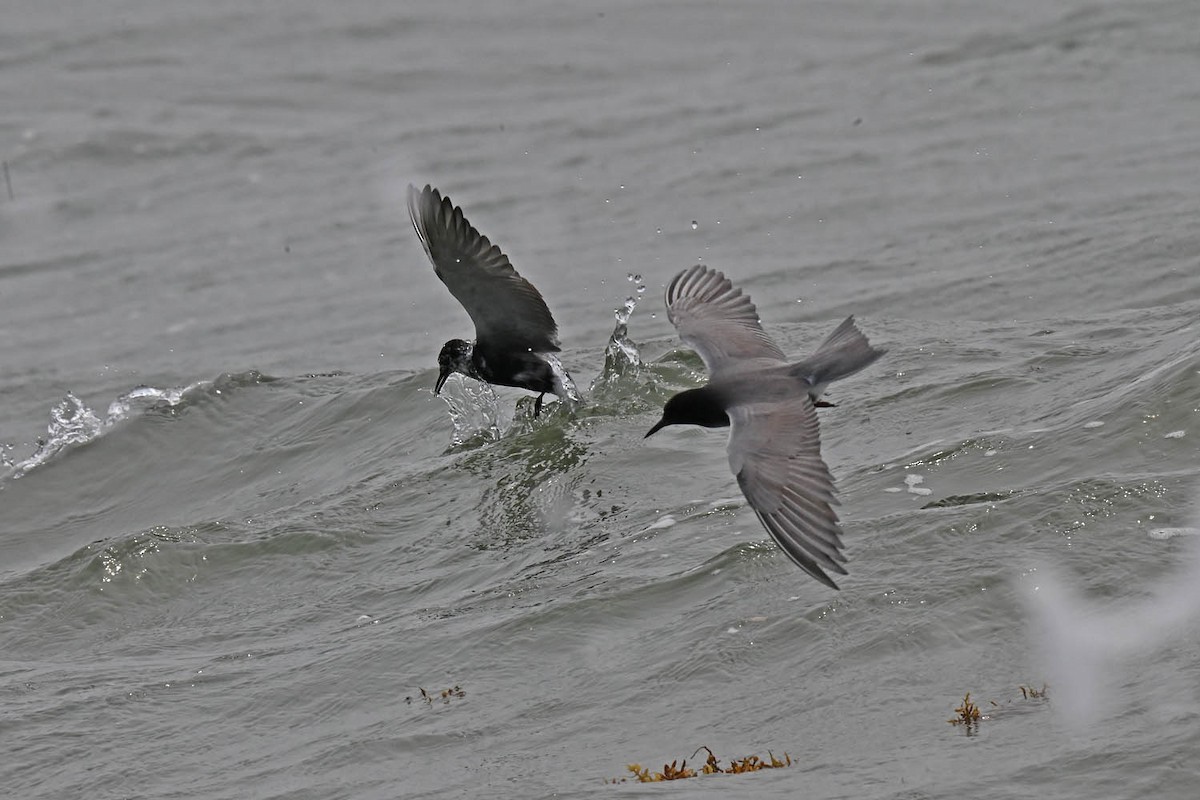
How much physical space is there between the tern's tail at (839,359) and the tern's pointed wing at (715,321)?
1.96ft

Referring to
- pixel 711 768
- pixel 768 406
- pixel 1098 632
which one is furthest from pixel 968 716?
pixel 768 406

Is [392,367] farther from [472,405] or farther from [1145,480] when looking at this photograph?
[1145,480]

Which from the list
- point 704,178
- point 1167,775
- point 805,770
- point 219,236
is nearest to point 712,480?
point 805,770

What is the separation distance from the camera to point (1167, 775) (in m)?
4.16

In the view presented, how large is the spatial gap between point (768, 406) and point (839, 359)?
0.33 metres

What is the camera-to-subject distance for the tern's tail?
6.43m

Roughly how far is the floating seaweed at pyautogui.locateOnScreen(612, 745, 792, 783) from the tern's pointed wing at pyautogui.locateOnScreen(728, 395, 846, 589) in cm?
74

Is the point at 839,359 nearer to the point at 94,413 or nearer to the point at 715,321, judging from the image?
the point at 715,321

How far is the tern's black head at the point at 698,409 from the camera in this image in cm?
680

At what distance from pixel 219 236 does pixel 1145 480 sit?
959 centimetres

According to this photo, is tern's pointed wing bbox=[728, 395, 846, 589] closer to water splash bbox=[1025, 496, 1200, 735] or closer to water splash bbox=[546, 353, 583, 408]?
water splash bbox=[1025, 496, 1200, 735]

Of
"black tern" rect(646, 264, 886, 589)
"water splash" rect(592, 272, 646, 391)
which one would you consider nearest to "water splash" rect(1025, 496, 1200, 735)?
"black tern" rect(646, 264, 886, 589)

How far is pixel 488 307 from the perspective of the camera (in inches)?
334

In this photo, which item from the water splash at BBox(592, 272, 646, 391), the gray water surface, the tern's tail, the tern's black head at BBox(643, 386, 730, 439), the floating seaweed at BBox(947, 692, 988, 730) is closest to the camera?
the floating seaweed at BBox(947, 692, 988, 730)
